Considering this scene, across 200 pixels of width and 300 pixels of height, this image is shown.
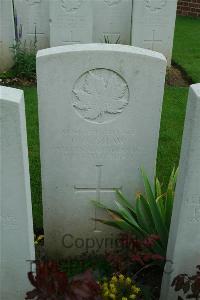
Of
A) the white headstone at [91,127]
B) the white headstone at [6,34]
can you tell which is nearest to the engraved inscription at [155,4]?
the white headstone at [6,34]

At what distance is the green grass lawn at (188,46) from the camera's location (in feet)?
24.0

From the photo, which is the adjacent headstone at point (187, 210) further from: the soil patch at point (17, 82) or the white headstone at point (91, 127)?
the soil patch at point (17, 82)

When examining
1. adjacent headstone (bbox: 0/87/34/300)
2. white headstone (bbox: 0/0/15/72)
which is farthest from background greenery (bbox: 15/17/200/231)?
adjacent headstone (bbox: 0/87/34/300)

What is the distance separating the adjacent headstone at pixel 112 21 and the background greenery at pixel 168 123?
113cm

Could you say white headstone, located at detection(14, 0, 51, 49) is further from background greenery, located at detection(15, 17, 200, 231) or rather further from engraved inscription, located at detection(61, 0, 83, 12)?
background greenery, located at detection(15, 17, 200, 231)

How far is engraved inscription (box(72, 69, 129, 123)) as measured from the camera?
8.59 ft

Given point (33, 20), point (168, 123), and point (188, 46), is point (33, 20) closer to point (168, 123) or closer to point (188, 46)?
point (168, 123)

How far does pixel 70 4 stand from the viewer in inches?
257

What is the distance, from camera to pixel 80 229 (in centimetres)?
319

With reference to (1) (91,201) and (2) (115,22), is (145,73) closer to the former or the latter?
(1) (91,201)

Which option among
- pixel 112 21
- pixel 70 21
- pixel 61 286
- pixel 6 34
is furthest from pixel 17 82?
pixel 61 286

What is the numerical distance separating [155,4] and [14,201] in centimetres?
560

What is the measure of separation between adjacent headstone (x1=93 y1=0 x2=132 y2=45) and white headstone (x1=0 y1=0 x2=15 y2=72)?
67.3 inches

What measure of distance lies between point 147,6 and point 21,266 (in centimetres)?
558
